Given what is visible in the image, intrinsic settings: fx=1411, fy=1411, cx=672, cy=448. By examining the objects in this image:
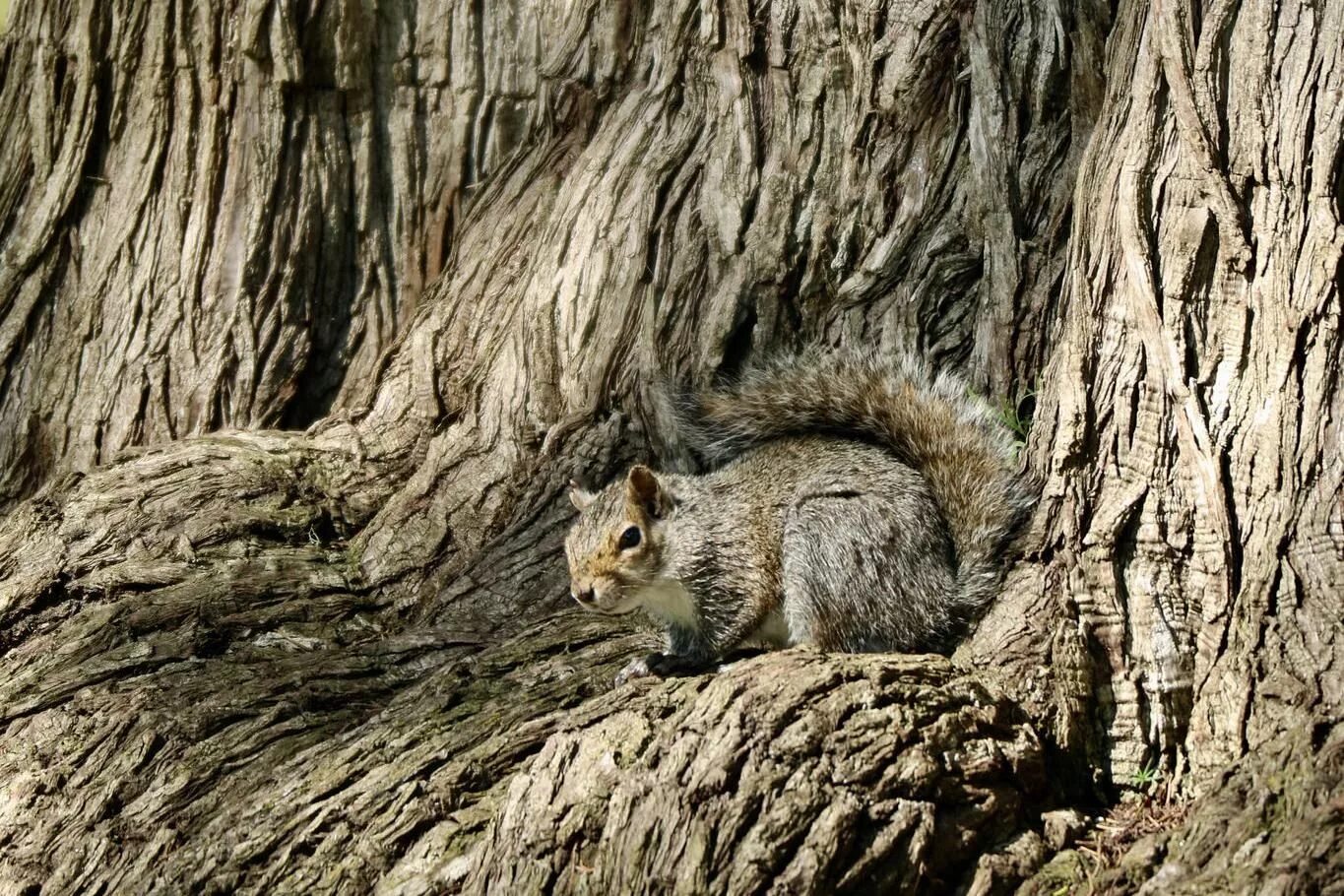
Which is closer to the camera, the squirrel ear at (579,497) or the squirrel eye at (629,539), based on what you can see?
the squirrel eye at (629,539)

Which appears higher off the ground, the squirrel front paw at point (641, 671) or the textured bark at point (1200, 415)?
the textured bark at point (1200, 415)

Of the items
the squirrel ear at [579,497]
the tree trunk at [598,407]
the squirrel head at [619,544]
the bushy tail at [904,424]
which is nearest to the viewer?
the tree trunk at [598,407]

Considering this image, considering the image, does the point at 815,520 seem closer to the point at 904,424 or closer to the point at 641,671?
the point at 904,424

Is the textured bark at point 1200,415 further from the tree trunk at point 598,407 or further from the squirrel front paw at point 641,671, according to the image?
the squirrel front paw at point 641,671

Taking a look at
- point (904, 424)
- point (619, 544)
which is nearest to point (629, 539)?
point (619, 544)

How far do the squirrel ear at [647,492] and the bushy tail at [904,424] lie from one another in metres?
0.25

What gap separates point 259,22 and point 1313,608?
3.02 m

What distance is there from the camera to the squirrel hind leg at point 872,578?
3.01 meters

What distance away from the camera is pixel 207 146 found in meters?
3.95

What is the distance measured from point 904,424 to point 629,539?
2.23ft

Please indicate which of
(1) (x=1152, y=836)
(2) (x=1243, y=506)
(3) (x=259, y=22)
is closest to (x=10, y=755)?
(3) (x=259, y=22)

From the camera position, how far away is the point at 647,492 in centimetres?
323

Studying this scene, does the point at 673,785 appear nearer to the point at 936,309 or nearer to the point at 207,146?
the point at 936,309

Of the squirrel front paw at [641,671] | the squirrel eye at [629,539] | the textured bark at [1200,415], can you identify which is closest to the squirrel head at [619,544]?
the squirrel eye at [629,539]
